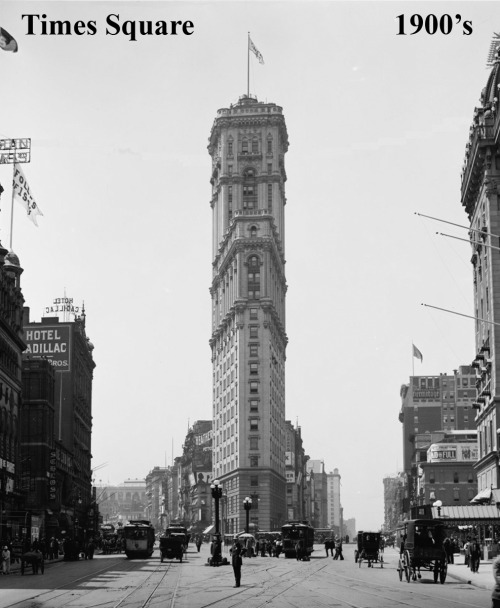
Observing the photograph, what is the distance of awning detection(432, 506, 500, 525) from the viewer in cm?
7688

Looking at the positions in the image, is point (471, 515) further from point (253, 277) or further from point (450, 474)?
point (450, 474)

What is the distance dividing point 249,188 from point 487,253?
102031mm

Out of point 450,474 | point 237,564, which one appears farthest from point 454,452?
point 237,564

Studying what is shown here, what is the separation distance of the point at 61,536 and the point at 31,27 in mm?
98563

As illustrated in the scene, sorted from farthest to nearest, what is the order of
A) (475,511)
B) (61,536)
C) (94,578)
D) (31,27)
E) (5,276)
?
(61,536) < (5,276) < (475,511) < (94,578) < (31,27)

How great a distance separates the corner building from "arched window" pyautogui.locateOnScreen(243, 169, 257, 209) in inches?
7.2

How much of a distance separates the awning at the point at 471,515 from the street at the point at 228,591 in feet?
61.5

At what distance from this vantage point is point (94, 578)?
54.4 metres

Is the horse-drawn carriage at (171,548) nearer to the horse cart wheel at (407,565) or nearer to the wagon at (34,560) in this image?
the wagon at (34,560)

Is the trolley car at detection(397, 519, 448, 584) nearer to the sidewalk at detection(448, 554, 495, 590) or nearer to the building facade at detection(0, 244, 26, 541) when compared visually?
the sidewalk at detection(448, 554, 495, 590)

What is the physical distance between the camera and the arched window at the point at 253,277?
575ft

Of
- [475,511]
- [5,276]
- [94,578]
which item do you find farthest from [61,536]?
[94,578]

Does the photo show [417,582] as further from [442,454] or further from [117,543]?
[442,454]

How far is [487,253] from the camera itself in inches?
3583
